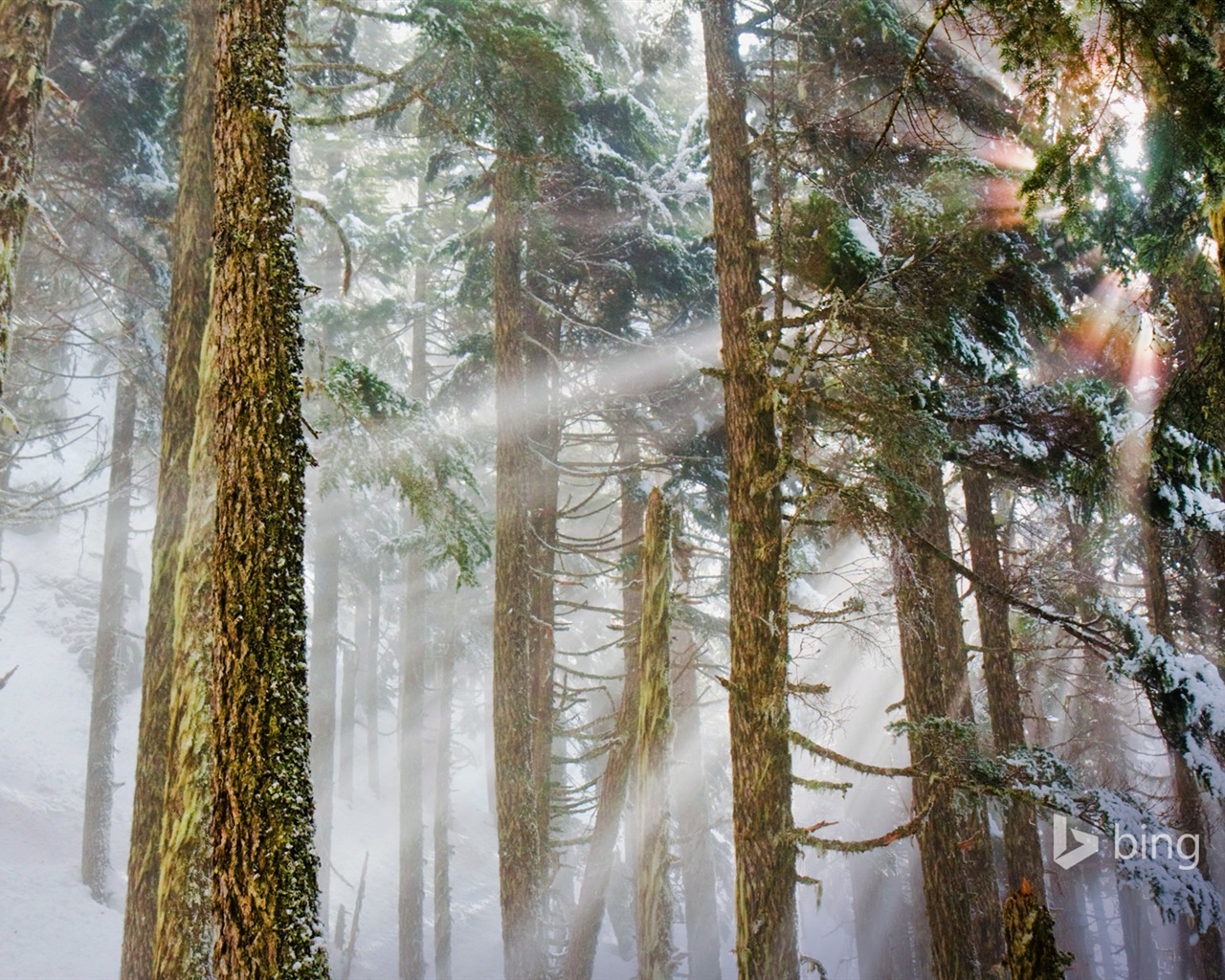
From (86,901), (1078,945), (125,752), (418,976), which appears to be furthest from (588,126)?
(1078,945)

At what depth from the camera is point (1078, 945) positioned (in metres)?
24.1

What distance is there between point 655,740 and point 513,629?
2.95 metres

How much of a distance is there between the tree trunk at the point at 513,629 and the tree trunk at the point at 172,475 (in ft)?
10.8

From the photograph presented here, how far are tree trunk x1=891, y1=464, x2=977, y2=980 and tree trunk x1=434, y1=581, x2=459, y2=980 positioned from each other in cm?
944

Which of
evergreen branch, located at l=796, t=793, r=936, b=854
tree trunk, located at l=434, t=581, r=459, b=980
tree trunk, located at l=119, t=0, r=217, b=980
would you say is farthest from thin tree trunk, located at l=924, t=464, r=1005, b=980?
tree trunk, located at l=434, t=581, r=459, b=980

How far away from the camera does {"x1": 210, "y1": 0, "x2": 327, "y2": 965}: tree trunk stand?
3.51 metres

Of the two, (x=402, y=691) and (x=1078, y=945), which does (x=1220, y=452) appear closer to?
(x=402, y=691)

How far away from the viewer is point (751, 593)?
646cm

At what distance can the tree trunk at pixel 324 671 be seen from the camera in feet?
59.2

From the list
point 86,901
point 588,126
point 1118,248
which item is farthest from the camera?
point 86,901

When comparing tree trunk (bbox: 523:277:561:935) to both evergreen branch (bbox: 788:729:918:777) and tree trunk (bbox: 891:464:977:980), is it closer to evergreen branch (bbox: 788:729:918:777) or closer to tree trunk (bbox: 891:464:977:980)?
tree trunk (bbox: 891:464:977:980)

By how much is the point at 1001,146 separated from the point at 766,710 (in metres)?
6.87

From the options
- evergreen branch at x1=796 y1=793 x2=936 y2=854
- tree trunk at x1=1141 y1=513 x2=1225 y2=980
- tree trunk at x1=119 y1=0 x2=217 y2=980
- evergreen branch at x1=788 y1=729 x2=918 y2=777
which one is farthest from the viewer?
tree trunk at x1=1141 y1=513 x2=1225 y2=980

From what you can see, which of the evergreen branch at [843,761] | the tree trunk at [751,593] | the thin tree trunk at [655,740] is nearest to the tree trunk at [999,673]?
the tree trunk at [751,593]
